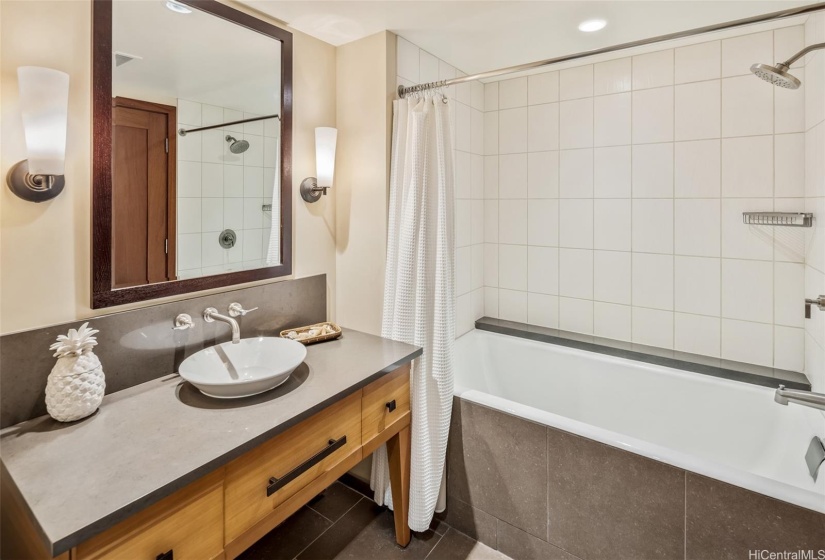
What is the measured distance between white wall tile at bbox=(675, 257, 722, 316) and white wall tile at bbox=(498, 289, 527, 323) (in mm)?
879

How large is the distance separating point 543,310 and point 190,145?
2169mm

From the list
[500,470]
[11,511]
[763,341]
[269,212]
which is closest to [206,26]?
[269,212]

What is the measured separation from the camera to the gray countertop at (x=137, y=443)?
83 centimetres

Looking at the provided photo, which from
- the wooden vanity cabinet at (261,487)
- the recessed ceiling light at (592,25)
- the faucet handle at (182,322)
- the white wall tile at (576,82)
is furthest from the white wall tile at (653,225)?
the faucet handle at (182,322)

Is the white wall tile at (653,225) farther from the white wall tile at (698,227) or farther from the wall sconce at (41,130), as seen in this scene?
the wall sconce at (41,130)

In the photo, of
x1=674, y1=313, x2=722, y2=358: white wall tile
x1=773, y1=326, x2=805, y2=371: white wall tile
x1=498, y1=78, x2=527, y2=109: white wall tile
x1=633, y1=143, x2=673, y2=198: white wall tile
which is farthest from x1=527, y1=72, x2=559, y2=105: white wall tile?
x1=773, y1=326, x2=805, y2=371: white wall tile

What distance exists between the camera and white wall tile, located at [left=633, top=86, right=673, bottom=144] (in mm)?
2199

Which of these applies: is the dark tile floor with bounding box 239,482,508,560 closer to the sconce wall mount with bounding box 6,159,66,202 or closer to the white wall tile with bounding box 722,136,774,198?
the sconce wall mount with bounding box 6,159,66,202

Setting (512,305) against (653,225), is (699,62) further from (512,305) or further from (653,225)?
(512,305)

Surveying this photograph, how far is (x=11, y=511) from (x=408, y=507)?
1300 millimetres

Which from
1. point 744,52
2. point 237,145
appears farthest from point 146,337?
point 744,52

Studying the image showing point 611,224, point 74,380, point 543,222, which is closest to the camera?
point 74,380

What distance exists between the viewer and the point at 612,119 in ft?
7.75

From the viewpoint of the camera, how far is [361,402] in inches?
58.8
